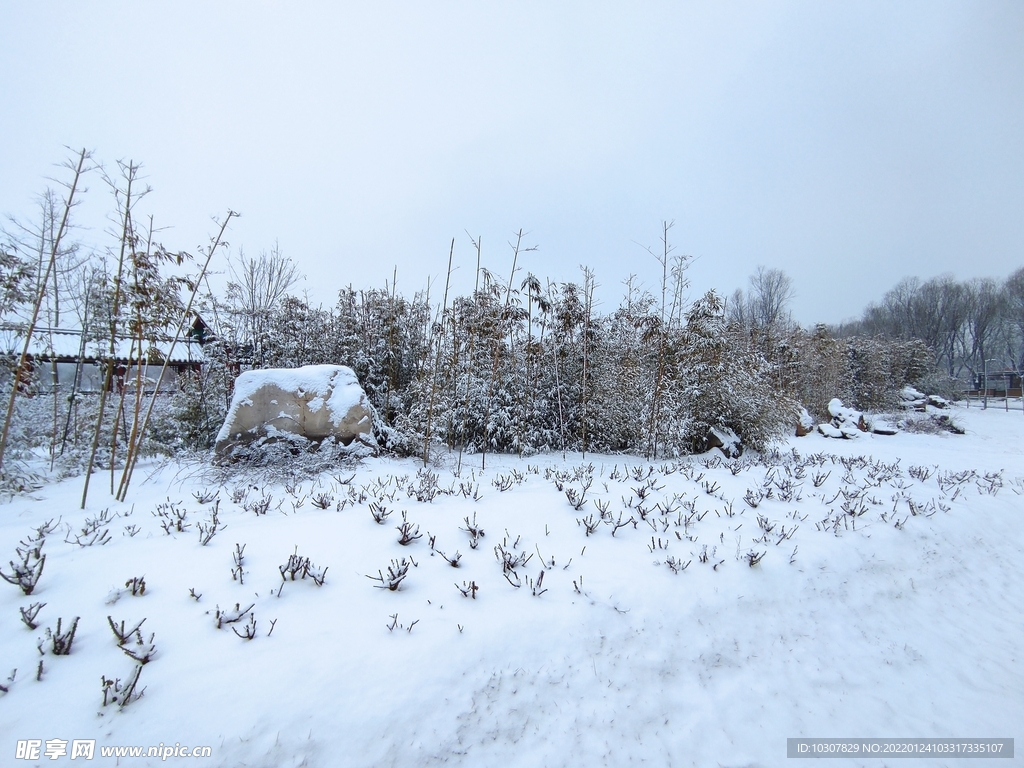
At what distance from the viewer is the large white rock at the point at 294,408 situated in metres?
5.05

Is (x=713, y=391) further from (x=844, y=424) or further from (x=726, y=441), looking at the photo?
(x=844, y=424)

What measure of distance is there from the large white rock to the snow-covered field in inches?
60.5

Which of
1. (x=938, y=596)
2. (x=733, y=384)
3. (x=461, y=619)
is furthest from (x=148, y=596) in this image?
(x=733, y=384)

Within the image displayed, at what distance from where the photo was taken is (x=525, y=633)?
6.43 feet

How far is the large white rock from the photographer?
505 cm

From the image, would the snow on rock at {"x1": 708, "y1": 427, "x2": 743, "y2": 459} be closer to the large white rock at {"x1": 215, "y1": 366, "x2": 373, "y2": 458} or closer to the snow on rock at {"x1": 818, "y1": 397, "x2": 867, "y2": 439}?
the snow on rock at {"x1": 818, "y1": 397, "x2": 867, "y2": 439}

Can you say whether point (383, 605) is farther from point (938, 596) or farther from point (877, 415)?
point (877, 415)

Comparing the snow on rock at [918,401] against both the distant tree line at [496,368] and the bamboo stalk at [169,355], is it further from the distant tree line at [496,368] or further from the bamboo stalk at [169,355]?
the bamboo stalk at [169,355]

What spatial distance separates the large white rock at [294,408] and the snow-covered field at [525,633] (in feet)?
5.04

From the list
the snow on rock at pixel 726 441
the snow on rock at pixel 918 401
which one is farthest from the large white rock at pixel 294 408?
the snow on rock at pixel 918 401

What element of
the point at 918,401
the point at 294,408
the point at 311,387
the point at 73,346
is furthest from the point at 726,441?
the point at 73,346

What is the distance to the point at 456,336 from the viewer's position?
660 centimetres

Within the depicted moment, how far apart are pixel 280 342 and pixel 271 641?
672 centimetres

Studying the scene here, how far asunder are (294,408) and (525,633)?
457cm
